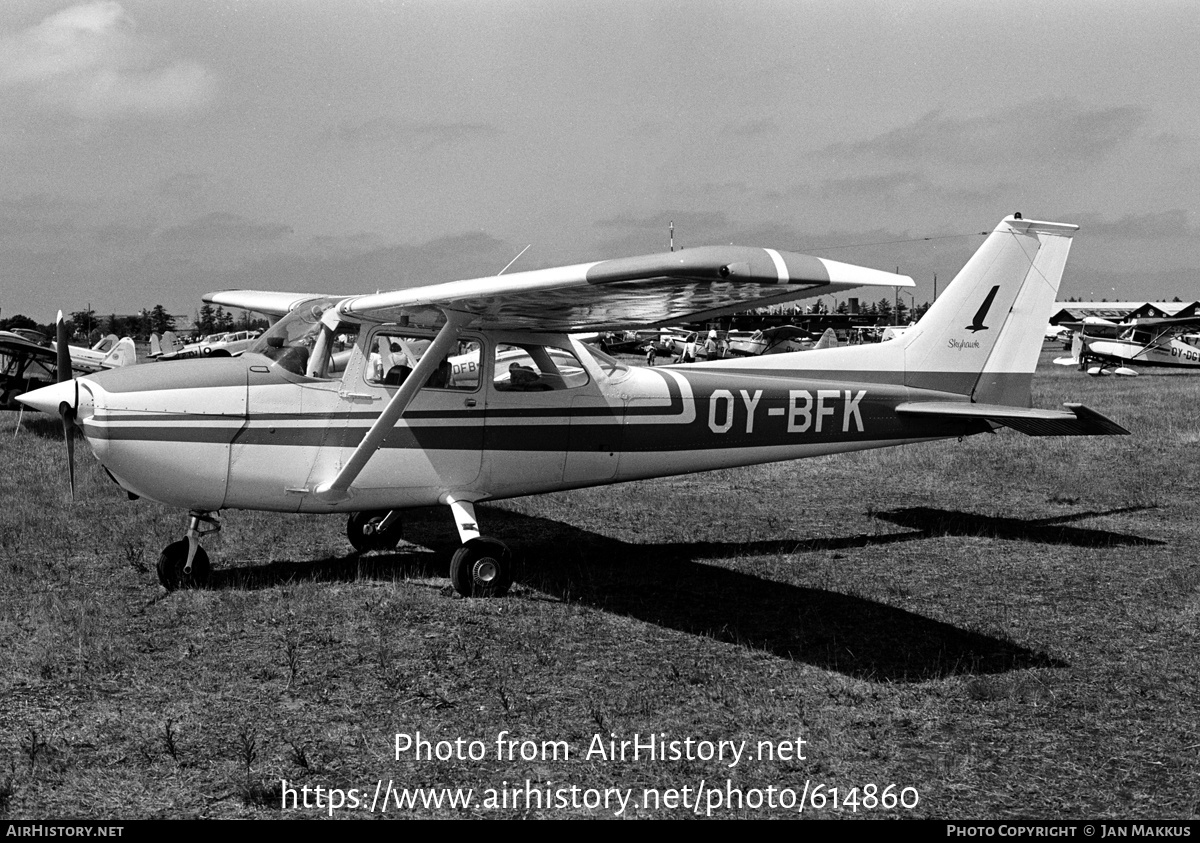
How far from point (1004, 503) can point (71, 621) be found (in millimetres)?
8967

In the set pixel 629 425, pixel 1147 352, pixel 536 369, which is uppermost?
pixel 1147 352

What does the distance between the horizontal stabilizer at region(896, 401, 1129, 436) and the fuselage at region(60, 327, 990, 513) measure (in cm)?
17

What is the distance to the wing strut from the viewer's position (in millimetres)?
7254

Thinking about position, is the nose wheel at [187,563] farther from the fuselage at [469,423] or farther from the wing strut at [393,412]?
the wing strut at [393,412]

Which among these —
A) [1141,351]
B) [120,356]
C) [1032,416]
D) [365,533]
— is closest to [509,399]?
[365,533]

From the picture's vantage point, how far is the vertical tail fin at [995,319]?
31.4 ft

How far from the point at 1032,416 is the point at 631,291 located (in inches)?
168

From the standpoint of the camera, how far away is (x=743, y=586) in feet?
25.6

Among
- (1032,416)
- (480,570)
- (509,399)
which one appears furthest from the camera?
(1032,416)

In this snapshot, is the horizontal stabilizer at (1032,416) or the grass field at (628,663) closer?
the grass field at (628,663)

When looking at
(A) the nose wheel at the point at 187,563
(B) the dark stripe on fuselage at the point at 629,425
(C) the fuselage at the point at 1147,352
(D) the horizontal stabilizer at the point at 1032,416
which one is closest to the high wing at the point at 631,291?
(B) the dark stripe on fuselage at the point at 629,425

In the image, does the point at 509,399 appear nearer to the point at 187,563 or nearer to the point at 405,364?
the point at 405,364

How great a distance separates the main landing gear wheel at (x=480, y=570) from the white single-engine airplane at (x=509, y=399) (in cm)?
1
